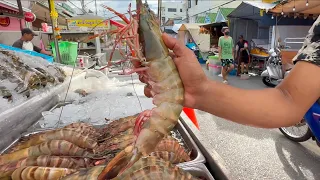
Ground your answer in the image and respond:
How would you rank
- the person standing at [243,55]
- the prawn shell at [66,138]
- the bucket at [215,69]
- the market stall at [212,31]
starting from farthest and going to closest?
the market stall at [212,31] → the bucket at [215,69] → the person standing at [243,55] → the prawn shell at [66,138]

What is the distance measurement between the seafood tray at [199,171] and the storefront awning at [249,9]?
10.1 m

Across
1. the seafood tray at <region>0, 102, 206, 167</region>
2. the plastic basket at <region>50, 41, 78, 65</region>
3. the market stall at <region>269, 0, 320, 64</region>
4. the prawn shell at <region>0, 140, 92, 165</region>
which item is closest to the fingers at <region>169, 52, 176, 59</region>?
the seafood tray at <region>0, 102, 206, 167</region>

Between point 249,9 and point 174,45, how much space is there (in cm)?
1284

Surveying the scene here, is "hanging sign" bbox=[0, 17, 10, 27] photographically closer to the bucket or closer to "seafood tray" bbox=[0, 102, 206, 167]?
"seafood tray" bbox=[0, 102, 206, 167]

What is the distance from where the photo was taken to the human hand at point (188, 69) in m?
1.29

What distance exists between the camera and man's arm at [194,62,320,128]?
1.22 metres

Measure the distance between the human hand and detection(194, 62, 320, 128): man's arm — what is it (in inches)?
1.5

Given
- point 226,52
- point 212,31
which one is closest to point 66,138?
point 226,52

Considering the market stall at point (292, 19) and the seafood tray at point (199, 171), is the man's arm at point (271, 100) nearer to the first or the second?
the seafood tray at point (199, 171)

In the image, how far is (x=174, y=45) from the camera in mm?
1324

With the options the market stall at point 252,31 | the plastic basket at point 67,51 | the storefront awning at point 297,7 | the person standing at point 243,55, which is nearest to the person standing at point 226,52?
the person standing at point 243,55

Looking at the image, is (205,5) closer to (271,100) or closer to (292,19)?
(292,19)

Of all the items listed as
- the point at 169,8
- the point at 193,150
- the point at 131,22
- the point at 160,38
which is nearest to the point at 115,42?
the point at 131,22

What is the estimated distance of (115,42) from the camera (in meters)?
1.46
